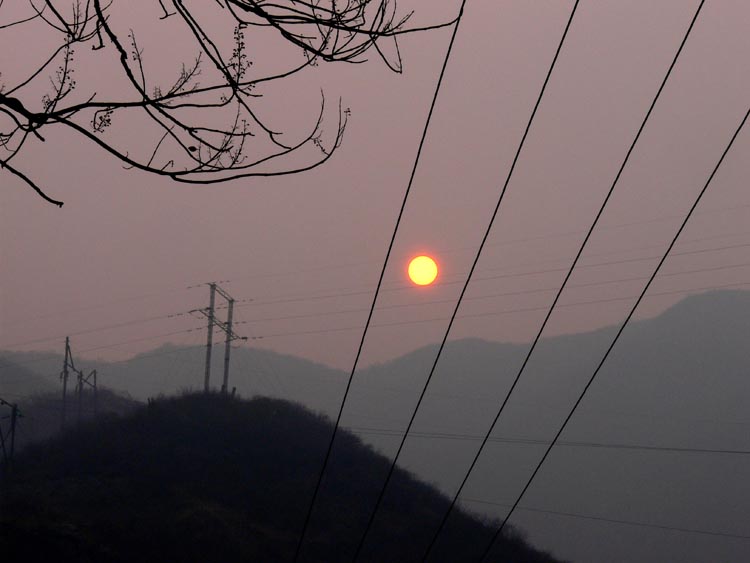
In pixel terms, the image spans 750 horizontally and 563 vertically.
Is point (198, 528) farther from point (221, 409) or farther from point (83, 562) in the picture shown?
point (221, 409)

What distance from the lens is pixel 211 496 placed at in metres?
45.5

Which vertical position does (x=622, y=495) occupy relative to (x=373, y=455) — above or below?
above

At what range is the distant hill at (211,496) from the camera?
123 ft

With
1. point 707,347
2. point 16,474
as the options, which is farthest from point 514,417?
point 16,474

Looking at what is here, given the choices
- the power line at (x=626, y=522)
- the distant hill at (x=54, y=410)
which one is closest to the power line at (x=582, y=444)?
the power line at (x=626, y=522)

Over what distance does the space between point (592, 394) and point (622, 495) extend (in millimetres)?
37797

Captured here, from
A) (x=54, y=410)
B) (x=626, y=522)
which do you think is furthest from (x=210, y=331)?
(x=626, y=522)

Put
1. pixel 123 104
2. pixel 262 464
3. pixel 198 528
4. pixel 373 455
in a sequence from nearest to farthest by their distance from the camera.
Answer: pixel 123 104
pixel 198 528
pixel 262 464
pixel 373 455

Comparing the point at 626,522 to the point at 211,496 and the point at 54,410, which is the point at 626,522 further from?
the point at 211,496

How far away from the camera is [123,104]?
4738mm

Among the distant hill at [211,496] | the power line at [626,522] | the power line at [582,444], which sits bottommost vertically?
the distant hill at [211,496]

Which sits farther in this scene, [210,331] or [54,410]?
[54,410]

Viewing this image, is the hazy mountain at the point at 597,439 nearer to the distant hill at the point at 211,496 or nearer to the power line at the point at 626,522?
the power line at the point at 626,522

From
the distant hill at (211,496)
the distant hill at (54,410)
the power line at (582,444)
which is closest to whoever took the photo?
the distant hill at (211,496)
